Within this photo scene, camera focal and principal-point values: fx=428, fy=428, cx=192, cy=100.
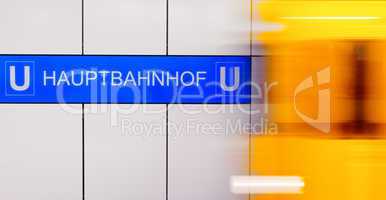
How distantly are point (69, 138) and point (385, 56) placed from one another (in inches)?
77.6

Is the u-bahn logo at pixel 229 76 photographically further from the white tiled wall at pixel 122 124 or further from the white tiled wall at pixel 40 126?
the white tiled wall at pixel 40 126

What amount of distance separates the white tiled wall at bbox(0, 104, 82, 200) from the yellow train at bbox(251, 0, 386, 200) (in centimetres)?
149

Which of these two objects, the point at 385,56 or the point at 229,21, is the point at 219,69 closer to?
the point at 229,21

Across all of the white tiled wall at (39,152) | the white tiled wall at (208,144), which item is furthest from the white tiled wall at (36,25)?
the white tiled wall at (208,144)

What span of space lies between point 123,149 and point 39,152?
1.82 feet

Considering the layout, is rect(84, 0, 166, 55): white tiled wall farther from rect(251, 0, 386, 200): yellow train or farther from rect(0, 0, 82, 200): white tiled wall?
rect(251, 0, 386, 200): yellow train

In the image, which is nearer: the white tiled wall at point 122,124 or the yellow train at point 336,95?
the yellow train at point 336,95

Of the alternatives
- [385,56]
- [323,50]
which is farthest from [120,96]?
[385,56]

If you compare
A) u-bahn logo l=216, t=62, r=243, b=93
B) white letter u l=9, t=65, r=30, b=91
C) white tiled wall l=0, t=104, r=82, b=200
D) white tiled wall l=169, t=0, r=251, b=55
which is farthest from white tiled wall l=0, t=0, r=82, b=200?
u-bahn logo l=216, t=62, r=243, b=93

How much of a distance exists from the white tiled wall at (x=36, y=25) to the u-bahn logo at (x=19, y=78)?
0.28 feet

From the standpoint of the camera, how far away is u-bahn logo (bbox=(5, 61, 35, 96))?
278 centimetres

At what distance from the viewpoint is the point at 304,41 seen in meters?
2.00

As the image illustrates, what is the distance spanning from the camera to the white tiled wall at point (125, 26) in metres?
2.79

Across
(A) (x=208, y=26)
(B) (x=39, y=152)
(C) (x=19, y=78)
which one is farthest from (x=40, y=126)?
(A) (x=208, y=26)
